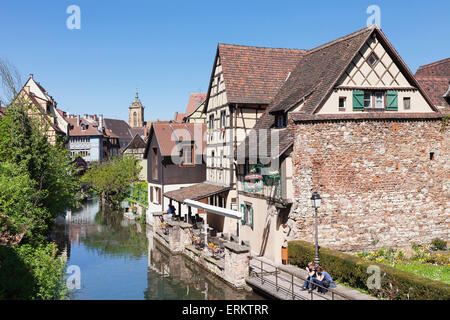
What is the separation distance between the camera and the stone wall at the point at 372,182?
1822 cm

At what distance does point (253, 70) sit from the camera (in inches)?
1017

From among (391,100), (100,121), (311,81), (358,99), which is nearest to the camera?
(358,99)

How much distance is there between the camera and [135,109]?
436 ft

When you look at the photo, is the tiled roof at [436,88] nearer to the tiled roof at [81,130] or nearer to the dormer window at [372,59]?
the dormer window at [372,59]

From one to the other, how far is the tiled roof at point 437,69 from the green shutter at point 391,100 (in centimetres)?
1009

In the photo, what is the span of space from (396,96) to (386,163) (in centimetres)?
318

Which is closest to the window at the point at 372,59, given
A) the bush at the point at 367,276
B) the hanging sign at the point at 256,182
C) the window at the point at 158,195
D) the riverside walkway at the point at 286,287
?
the hanging sign at the point at 256,182

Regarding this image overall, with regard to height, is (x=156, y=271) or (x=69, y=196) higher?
(x=69, y=196)

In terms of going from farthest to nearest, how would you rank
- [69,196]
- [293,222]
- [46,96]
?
[46,96], [69,196], [293,222]

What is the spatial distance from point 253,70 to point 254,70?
7 cm

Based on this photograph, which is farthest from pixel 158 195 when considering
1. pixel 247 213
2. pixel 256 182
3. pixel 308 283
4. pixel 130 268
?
pixel 308 283

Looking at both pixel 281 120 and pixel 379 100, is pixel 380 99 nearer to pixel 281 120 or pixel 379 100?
pixel 379 100
